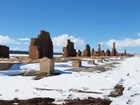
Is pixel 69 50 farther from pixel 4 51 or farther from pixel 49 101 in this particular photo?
pixel 49 101

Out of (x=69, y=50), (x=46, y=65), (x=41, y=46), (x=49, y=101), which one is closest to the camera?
(x=49, y=101)

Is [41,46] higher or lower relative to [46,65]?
higher

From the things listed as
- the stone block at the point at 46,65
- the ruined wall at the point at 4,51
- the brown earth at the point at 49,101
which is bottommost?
the brown earth at the point at 49,101

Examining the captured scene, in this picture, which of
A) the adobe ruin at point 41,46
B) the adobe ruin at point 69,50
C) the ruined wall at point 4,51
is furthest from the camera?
the adobe ruin at point 69,50

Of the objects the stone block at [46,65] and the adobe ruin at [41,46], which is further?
the adobe ruin at [41,46]

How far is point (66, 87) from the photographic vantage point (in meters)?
14.9

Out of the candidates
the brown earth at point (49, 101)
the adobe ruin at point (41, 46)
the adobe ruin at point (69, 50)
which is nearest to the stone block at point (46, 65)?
the brown earth at point (49, 101)

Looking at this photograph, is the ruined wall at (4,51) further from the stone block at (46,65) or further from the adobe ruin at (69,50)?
the stone block at (46,65)

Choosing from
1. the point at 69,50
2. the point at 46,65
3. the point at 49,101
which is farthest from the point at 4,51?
the point at 49,101

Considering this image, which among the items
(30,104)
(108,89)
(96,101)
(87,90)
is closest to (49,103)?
(30,104)

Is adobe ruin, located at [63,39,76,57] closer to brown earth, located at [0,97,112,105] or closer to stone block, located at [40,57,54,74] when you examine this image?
stone block, located at [40,57,54,74]

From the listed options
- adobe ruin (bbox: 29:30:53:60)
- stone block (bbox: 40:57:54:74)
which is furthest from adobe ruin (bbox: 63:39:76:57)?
stone block (bbox: 40:57:54:74)

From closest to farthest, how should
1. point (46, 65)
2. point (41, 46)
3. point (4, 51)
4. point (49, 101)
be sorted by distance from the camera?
point (49, 101) → point (46, 65) → point (41, 46) → point (4, 51)

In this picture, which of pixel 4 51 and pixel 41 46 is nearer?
pixel 41 46
